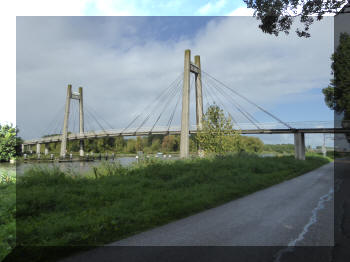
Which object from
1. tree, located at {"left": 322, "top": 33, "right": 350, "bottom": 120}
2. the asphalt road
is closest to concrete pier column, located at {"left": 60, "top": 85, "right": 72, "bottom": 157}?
tree, located at {"left": 322, "top": 33, "right": 350, "bottom": 120}

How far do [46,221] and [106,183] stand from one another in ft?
13.9

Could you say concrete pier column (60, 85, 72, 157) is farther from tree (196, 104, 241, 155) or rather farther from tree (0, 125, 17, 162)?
tree (0, 125, 17, 162)

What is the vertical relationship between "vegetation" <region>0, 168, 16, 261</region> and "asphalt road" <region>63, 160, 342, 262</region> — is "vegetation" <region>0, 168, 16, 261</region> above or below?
above

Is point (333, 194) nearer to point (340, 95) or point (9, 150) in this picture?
point (9, 150)

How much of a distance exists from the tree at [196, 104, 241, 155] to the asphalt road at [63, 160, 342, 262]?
13.6 meters

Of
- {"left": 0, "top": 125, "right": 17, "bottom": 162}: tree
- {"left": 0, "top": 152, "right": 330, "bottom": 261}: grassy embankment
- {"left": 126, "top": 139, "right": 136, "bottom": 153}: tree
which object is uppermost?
{"left": 0, "top": 125, "right": 17, "bottom": 162}: tree

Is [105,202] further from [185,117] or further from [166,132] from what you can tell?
[166,132]

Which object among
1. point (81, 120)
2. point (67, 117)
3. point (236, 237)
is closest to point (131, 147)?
point (81, 120)

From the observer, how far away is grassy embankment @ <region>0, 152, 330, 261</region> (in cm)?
514

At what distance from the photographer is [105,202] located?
7492 millimetres

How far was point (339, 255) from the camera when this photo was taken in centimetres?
438

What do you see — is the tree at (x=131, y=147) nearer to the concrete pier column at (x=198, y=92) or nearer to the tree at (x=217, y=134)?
the concrete pier column at (x=198, y=92)

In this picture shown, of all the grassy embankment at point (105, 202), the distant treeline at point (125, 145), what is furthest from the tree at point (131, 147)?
the grassy embankment at point (105, 202)

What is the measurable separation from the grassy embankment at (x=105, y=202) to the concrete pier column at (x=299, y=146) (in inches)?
956
